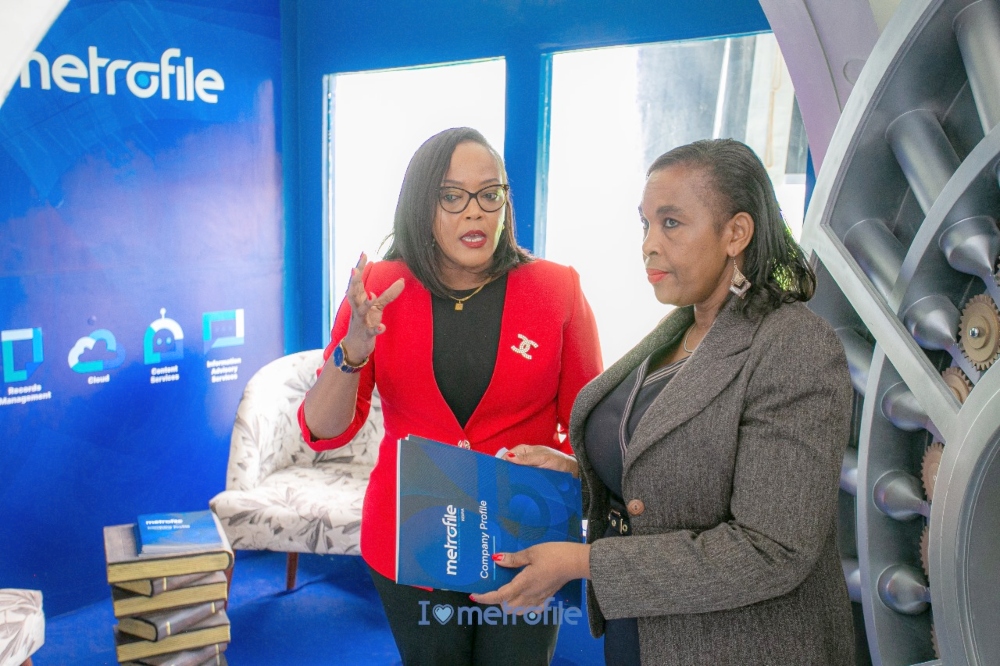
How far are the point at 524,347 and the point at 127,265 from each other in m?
2.54

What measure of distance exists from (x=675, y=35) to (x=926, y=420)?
6.24 feet

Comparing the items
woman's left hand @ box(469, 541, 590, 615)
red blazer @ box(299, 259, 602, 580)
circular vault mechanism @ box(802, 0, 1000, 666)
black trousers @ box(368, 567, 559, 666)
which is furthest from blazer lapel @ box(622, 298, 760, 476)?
black trousers @ box(368, 567, 559, 666)

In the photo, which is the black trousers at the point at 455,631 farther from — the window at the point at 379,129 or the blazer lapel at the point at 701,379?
the window at the point at 379,129

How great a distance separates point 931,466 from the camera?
1599 mm

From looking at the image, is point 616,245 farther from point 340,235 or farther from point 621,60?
point 340,235

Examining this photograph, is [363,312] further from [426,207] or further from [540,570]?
[540,570]

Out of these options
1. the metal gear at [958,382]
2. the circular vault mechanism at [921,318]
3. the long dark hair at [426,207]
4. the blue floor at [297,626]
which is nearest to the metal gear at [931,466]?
the circular vault mechanism at [921,318]

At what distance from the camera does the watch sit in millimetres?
1827

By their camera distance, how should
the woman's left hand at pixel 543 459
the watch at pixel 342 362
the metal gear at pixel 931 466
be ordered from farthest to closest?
1. the watch at pixel 342 362
2. the woman's left hand at pixel 543 459
3. the metal gear at pixel 931 466

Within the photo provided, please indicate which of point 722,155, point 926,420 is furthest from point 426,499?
point 926,420

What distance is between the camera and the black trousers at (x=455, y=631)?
1837 mm

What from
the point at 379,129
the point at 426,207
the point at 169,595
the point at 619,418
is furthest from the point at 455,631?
the point at 379,129

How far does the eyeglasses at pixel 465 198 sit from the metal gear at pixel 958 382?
97 centimetres

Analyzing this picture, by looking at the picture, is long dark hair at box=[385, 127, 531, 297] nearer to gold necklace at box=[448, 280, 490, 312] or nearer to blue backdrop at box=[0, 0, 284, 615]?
gold necklace at box=[448, 280, 490, 312]
